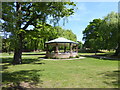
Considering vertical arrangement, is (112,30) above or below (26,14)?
below

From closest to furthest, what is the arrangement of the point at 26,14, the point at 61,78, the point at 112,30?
the point at 61,78 < the point at 26,14 < the point at 112,30

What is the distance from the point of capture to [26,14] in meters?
14.0

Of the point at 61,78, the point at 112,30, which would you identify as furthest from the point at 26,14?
the point at 112,30

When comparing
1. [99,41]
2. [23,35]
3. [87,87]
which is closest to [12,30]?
[87,87]

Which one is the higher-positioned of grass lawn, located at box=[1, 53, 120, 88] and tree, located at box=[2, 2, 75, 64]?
tree, located at box=[2, 2, 75, 64]

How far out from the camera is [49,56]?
2105 cm

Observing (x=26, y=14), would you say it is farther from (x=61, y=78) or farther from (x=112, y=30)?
(x=112, y=30)

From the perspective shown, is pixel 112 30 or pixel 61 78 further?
pixel 112 30

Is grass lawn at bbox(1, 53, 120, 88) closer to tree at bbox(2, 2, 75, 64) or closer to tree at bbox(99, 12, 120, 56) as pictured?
tree at bbox(2, 2, 75, 64)

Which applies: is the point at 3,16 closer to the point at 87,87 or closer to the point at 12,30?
the point at 12,30

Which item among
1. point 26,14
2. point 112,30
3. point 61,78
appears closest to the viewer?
point 61,78

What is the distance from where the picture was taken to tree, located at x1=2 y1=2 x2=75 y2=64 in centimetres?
580

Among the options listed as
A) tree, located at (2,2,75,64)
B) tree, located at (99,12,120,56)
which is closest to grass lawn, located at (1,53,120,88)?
tree, located at (2,2,75,64)

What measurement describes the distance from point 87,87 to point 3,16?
4.98 m
